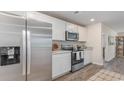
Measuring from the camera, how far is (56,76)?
2.42 metres

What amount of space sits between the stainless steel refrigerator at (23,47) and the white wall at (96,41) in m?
2.83

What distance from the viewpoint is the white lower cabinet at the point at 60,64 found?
7.60 ft

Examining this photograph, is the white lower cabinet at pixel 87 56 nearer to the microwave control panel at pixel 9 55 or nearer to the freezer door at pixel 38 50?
the freezer door at pixel 38 50

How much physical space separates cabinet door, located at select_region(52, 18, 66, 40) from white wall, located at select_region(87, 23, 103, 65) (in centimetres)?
183

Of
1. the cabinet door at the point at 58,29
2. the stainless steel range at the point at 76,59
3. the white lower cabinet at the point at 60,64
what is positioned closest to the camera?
the white lower cabinet at the point at 60,64

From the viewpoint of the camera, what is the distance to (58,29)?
9.05 feet

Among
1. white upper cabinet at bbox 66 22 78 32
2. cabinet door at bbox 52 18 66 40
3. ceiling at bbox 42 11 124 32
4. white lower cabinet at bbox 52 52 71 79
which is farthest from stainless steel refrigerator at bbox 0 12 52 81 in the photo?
white upper cabinet at bbox 66 22 78 32

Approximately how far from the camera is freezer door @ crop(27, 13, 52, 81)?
5.26 feet

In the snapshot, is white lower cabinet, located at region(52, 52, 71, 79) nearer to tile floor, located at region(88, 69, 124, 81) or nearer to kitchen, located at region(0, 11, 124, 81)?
kitchen, located at region(0, 11, 124, 81)

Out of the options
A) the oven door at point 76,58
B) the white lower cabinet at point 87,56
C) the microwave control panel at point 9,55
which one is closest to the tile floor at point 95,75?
the oven door at point 76,58

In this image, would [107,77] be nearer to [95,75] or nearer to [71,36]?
[95,75]

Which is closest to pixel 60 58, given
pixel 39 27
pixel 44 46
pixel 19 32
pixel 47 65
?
pixel 47 65

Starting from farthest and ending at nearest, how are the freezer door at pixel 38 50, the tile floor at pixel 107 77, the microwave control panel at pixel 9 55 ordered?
1. the tile floor at pixel 107 77
2. the freezer door at pixel 38 50
3. the microwave control panel at pixel 9 55
